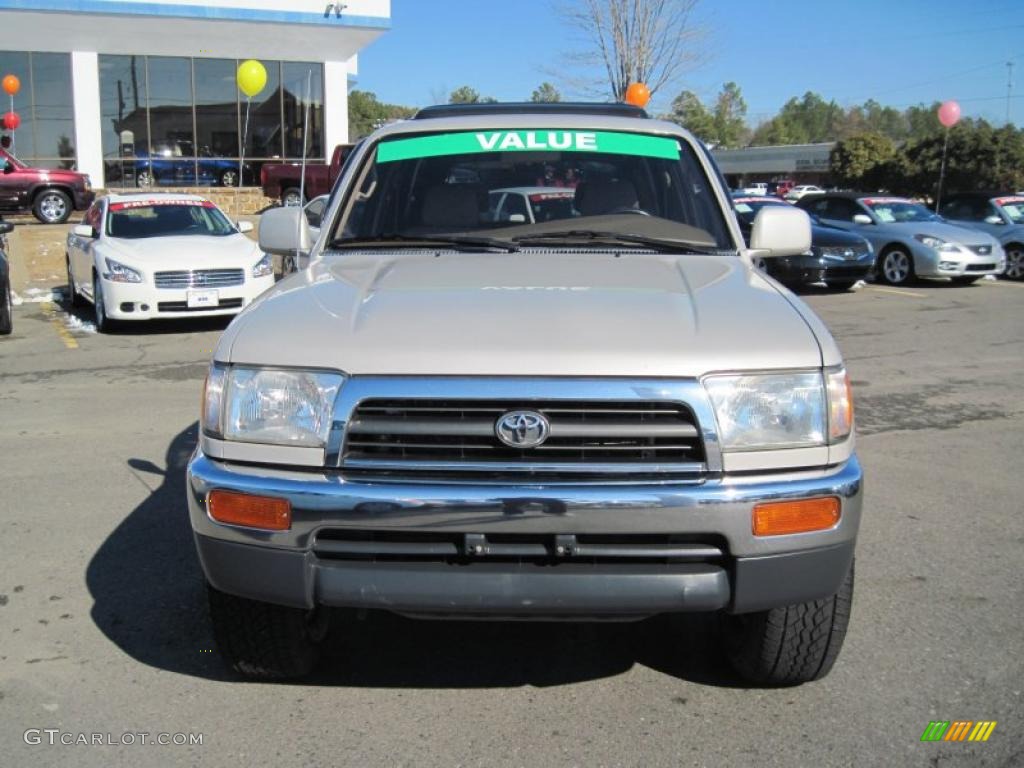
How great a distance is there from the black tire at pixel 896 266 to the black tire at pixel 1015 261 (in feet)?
8.09

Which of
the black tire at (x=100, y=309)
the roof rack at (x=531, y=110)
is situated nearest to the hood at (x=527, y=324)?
the roof rack at (x=531, y=110)

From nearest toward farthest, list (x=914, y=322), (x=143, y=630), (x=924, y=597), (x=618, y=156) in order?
(x=143, y=630)
(x=924, y=597)
(x=618, y=156)
(x=914, y=322)

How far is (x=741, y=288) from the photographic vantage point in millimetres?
3293

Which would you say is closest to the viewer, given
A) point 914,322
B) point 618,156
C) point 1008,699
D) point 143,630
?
point 1008,699

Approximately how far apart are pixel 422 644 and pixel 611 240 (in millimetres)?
1736

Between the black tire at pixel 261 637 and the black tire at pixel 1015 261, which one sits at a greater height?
the black tire at pixel 1015 261

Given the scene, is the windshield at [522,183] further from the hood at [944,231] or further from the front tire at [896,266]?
the hood at [944,231]

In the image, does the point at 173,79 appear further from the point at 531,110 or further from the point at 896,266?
the point at 531,110

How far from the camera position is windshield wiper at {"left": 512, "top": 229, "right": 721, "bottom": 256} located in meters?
3.89

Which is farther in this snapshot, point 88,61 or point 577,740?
point 88,61

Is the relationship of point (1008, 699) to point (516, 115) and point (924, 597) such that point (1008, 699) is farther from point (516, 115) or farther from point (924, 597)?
point (516, 115)

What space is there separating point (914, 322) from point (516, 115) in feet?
30.3

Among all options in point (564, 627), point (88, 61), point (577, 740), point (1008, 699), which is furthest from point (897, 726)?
point (88, 61)

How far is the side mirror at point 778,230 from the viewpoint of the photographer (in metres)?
4.15
